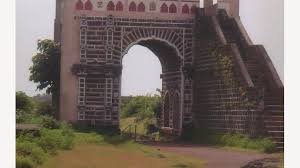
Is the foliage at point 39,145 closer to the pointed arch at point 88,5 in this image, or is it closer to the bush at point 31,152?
the bush at point 31,152

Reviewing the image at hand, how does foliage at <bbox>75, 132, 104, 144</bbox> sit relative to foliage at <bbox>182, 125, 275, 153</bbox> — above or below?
above

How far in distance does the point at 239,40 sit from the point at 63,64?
17.7ft

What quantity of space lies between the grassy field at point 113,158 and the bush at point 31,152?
0.46 ft

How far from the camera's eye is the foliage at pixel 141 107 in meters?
24.7

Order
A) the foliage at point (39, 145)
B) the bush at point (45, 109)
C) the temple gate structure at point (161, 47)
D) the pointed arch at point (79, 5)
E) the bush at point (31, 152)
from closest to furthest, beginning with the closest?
the foliage at point (39, 145)
the bush at point (31, 152)
the bush at point (45, 109)
the temple gate structure at point (161, 47)
the pointed arch at point (79, 5)

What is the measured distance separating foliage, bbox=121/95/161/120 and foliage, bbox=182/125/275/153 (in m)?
4.43

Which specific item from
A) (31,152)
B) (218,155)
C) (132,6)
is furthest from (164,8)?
(31,152)

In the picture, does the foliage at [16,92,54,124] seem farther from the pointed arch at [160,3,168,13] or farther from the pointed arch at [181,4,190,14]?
the pointed arch at [181,4,190,14]

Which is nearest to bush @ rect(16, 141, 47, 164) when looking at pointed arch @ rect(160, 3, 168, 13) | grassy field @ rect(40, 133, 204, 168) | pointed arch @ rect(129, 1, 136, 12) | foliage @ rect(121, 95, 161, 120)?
grassy field @ rect(40, 133, 204, 168)

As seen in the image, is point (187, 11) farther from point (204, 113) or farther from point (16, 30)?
point (16, 30)

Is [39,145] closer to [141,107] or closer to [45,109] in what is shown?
[45,109]

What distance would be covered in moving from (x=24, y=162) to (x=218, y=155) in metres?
5.48

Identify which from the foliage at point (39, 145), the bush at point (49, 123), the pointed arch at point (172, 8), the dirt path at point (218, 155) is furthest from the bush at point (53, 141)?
the pointed arch at point (172, 8)

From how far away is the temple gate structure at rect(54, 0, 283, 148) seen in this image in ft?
Result: 62.4
